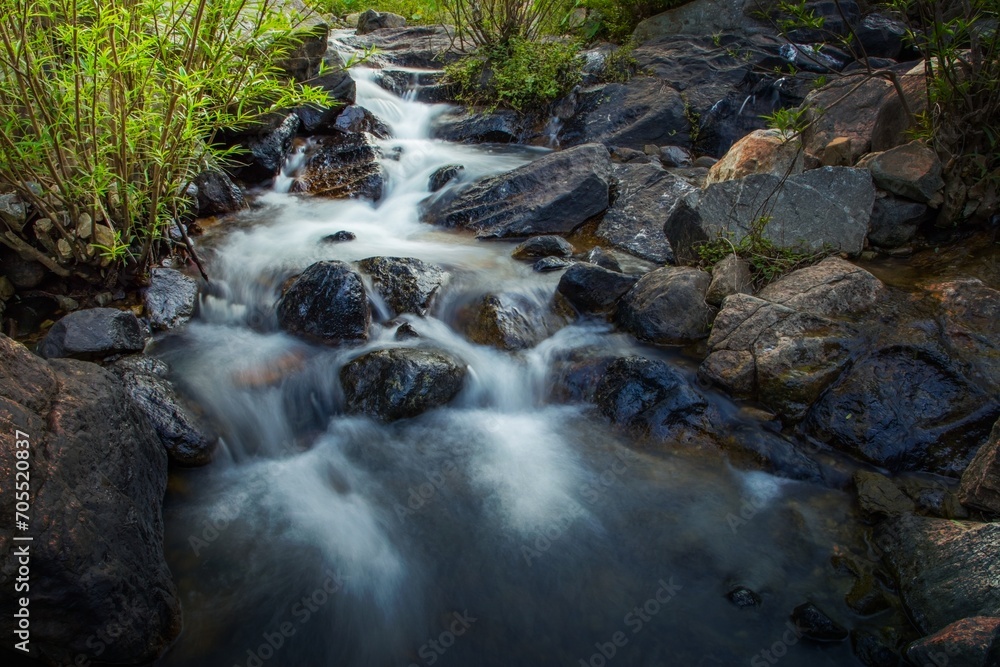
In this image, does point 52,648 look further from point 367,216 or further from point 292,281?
point 367,216

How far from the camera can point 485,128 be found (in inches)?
382

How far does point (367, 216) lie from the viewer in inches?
293

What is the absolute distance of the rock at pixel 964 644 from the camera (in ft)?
7.56

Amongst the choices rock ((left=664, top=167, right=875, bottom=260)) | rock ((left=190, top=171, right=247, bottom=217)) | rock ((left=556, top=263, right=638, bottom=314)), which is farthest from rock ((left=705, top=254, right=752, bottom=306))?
rock ((left=190, top=171, right=247, bottom=217))

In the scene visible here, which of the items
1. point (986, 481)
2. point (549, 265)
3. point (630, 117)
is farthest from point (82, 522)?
point (630, 117)

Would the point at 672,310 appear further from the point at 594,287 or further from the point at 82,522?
the point at 82,522

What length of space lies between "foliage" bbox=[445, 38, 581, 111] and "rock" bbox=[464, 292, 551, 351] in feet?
17.9

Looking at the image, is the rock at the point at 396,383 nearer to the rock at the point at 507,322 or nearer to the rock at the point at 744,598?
the rock at the point at 507,322

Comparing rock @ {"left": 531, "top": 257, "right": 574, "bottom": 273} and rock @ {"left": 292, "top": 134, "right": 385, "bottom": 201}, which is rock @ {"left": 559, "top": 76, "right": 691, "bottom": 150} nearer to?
rock @ {"left": 292, "top": 134, "right": 385, "bottom": 201}

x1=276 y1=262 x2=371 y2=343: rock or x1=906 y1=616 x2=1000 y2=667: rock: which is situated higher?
x1=276 y1=262 x2=371 y2=343: rock

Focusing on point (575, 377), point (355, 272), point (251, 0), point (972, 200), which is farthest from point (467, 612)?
point (972, 200)

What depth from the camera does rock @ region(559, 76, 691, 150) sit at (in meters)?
8.98

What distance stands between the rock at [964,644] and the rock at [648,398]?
6.10ft

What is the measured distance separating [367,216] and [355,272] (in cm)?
244
